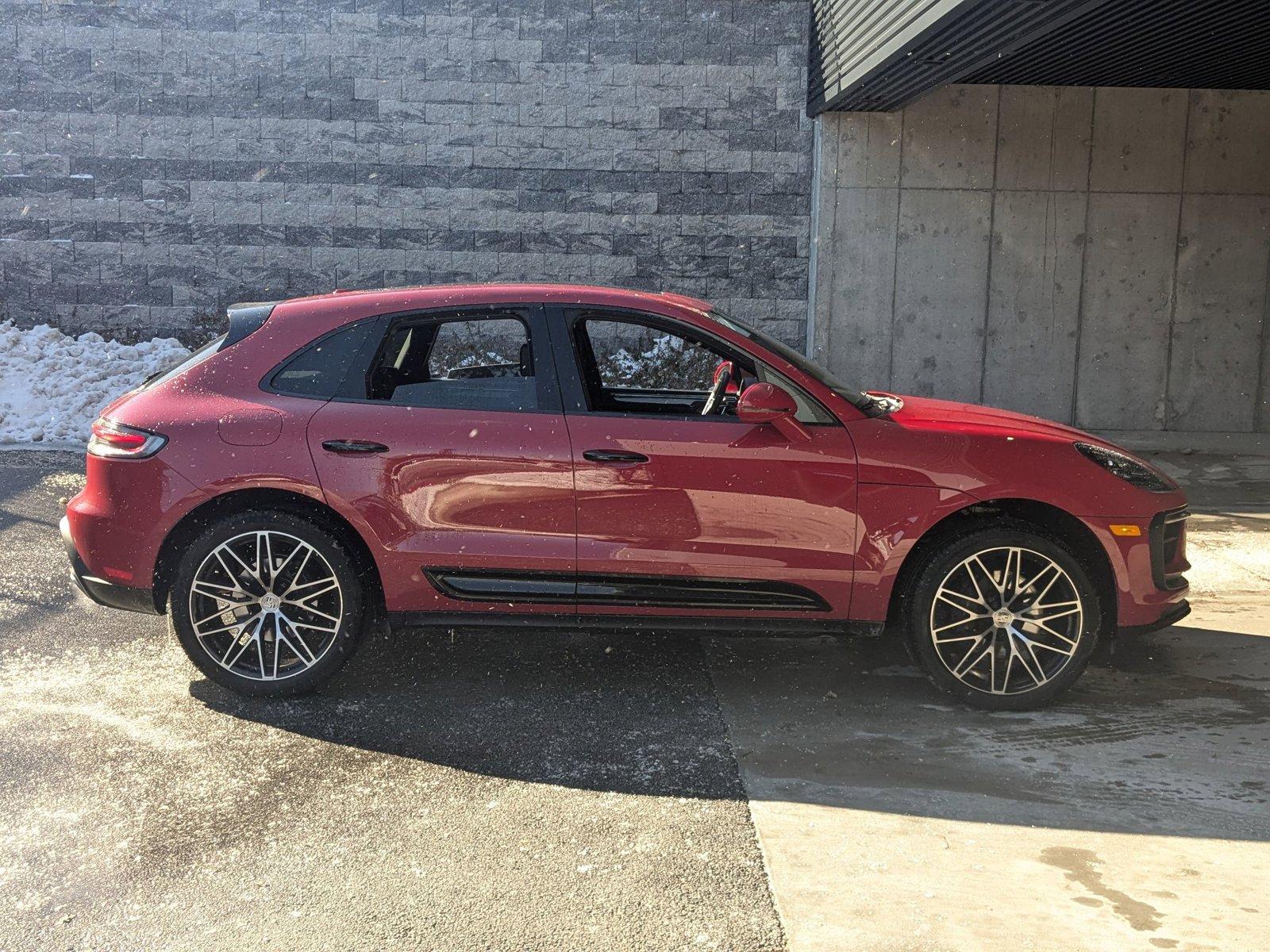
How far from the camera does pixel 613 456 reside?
511cm

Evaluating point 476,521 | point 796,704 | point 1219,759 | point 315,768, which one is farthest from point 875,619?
point 315,768

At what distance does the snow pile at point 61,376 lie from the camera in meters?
11.7

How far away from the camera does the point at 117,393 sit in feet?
40.2

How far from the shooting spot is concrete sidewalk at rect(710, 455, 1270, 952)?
3.44 metres

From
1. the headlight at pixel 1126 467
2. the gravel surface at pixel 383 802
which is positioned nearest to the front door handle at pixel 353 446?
the gravel surface at pixel 383 802

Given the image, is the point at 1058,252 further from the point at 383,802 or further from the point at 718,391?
the point at 383,802

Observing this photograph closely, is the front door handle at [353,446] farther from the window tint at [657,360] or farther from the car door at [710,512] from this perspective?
the window tint at [657,360]

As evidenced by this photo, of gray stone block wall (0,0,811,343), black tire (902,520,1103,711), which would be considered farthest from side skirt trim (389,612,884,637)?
gray stone block wall (0,0,811,343)

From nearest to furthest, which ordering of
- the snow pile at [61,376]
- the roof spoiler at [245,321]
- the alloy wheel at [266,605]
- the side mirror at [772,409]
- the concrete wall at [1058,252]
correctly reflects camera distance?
the side mirror at [772,409]
the alloy wheel at [266,605]
the roof spoiler at [245,321]
the snow pile at [61,376]
the concrete wall at [1058,252]

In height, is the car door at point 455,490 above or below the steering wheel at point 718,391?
below

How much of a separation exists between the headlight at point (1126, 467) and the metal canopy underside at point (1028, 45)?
4247 mm

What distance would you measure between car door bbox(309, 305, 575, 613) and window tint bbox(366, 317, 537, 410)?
0.02 metres

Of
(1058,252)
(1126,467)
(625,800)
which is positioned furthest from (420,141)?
(625,800)

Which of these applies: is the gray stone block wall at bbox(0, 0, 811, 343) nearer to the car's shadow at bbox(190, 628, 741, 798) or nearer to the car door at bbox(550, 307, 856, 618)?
the car's shadow at bbox(190, 628, 741, 798)
